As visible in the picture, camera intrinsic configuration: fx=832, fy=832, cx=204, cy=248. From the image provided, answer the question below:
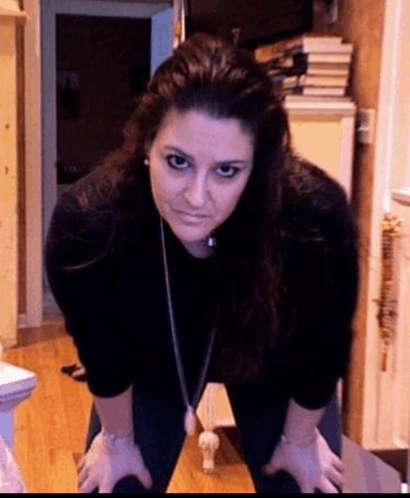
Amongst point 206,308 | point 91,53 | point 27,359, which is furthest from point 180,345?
point 91,53

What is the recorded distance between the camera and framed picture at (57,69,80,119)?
5.34 metres

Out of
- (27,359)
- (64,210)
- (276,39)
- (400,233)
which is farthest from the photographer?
(27,359)

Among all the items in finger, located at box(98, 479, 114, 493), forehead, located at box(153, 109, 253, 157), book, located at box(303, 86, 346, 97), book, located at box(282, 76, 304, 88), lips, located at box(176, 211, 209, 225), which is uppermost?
book, located at box(282, 76, 304, 88)

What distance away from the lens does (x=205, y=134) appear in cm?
94

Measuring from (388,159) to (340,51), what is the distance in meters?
0.36

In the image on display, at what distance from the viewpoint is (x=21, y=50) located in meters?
3.72

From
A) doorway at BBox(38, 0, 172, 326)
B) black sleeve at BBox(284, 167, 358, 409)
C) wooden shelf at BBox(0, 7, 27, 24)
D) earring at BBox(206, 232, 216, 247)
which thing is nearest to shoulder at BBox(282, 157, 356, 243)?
black sleeve at BBox(284, 167, 358, 409)

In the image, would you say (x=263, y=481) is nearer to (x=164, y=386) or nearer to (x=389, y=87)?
(x=164, y=386)

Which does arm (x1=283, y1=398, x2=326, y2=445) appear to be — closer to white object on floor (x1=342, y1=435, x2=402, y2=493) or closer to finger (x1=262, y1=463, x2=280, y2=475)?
finger (x1=262, y1=463, x2=280, y2=475)

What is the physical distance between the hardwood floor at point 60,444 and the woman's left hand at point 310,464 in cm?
75

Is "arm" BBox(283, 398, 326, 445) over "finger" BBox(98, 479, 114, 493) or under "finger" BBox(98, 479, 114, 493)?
over

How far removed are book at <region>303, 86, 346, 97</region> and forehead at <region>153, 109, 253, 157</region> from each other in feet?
4.86

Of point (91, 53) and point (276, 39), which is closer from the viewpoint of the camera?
point (276, 39)

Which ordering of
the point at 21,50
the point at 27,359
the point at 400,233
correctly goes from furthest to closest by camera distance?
1. the point at 21,50
2. the point at 27,359
3. the point at 400,233
